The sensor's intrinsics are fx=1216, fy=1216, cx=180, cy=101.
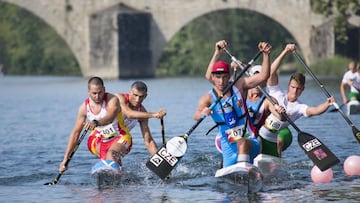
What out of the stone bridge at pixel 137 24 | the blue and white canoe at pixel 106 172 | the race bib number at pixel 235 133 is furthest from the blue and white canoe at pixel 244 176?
the stone bridge at pixel 137 24

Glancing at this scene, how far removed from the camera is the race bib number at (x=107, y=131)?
52.6 ft

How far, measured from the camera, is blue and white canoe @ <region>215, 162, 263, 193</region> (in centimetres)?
1451

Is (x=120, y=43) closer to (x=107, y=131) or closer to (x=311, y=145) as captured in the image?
(x=107, y=131)

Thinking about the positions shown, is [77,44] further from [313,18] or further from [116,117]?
[116,117]

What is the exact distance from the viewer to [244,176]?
1470cm

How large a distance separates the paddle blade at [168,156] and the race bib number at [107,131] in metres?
0.85

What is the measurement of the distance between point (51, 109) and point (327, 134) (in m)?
14.7

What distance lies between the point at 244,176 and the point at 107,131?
2.27m

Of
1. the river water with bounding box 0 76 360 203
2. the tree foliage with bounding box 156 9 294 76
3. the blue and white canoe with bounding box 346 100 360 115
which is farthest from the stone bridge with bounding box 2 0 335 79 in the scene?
the blue and white canoe with bounding box 346 100 360 115

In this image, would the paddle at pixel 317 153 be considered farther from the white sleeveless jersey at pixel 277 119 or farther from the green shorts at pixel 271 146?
the green shorts at pixel 271 146

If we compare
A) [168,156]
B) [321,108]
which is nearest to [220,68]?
[168,156]

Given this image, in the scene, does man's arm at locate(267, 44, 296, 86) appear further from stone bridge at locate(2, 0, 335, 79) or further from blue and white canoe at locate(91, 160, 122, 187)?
stone bridge at locate(2, 0, 335, 79)

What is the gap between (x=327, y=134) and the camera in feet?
79.8

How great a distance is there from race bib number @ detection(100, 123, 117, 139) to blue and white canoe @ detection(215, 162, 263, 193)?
6.18 ft
